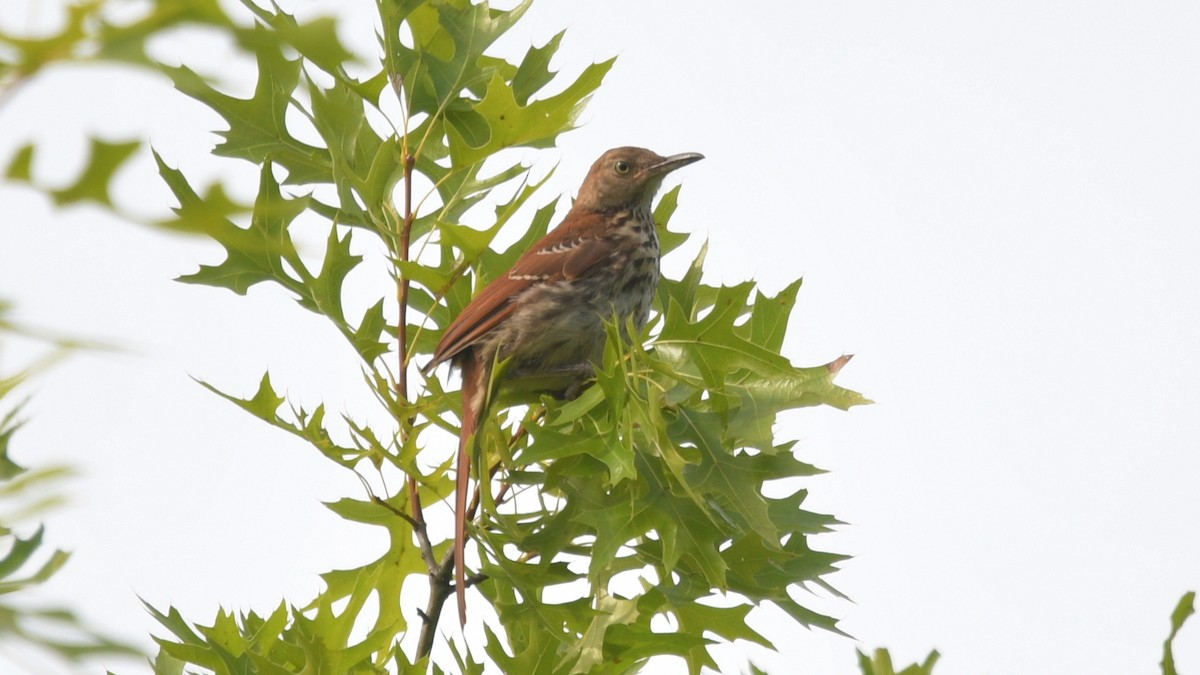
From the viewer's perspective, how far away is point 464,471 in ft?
12.0

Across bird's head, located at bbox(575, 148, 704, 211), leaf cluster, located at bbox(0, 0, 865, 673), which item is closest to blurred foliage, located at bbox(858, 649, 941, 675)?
leaf cluster, located at bbox(0, 0, 865, 673)

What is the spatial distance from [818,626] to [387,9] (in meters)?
2.04

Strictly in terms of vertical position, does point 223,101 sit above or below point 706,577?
above

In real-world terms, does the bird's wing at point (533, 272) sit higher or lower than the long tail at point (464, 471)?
higher

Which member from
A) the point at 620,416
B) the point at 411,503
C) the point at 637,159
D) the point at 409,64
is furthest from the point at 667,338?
the point at 637,159

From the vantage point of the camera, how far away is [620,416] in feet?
10.9

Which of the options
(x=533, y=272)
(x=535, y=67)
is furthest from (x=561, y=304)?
(x=535, y=67)

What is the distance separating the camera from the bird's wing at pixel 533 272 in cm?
421

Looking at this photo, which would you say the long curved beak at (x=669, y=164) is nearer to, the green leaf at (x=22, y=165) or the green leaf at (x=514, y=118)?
the green leaf at (x=514, y=118)

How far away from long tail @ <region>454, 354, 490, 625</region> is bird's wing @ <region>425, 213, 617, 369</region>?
0.16 m

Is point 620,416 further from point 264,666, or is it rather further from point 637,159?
point 637,159

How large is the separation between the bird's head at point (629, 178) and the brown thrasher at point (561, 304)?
24 centimetres

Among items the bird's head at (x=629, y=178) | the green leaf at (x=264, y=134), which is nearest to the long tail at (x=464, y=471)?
the green leaf at (x=264, y=134)

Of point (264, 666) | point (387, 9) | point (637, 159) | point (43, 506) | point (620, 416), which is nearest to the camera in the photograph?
point (43, 506)
